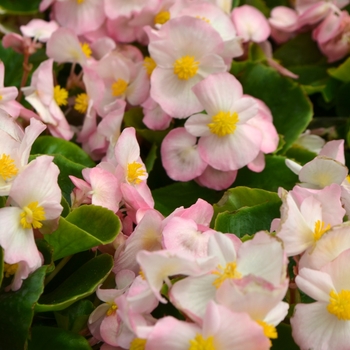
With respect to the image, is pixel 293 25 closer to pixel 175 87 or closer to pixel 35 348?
pixel 175 87

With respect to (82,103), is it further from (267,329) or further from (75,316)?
(267,329)

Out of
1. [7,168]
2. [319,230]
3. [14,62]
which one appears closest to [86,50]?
[14,62]

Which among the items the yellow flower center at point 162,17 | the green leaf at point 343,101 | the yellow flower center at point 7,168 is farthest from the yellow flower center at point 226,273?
the green leaf at point 343,101

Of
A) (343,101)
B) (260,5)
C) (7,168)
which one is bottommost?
(343,101)

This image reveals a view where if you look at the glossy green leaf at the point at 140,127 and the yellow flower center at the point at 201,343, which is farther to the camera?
the glossy green leaf at the point at 140,127

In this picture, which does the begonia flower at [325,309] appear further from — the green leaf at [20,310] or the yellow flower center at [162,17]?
the yellow flower center at [162,17]
